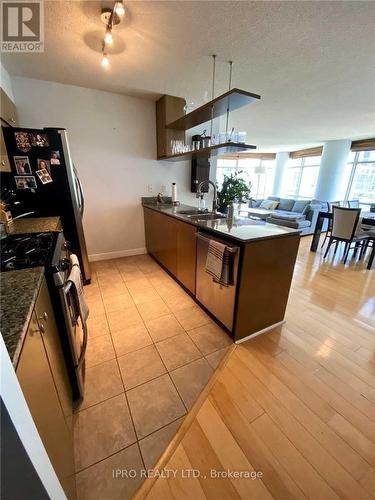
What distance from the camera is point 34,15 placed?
1.56 meters

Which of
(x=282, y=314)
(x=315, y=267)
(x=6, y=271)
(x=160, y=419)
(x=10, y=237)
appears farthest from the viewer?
(x=315, y=267)

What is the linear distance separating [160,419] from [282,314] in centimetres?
141

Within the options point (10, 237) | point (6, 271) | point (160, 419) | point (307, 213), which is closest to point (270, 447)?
point (160, 419)

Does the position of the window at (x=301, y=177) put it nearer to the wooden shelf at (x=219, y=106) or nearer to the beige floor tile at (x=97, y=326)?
the wooden shelf at (x=219, y=106)

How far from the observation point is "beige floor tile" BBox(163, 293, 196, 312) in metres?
2.32

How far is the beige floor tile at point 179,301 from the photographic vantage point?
232cm

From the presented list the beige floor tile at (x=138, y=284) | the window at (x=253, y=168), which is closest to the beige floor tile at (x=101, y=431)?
the beige floor tile at (x=138, y=284)

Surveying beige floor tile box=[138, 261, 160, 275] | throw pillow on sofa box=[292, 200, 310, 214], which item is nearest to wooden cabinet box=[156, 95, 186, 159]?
beige floor tile box=[138, 261, 160, 275]

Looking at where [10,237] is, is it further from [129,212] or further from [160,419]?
[129,212]

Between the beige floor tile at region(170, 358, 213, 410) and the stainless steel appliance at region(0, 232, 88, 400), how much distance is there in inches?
25.5

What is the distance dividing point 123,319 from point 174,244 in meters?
1.05

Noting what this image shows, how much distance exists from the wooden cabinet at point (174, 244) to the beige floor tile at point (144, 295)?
366mm

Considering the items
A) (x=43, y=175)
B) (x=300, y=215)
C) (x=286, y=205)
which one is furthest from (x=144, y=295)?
(x=286, y=205)

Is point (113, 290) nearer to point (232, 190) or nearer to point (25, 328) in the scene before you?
point (25, 328)
